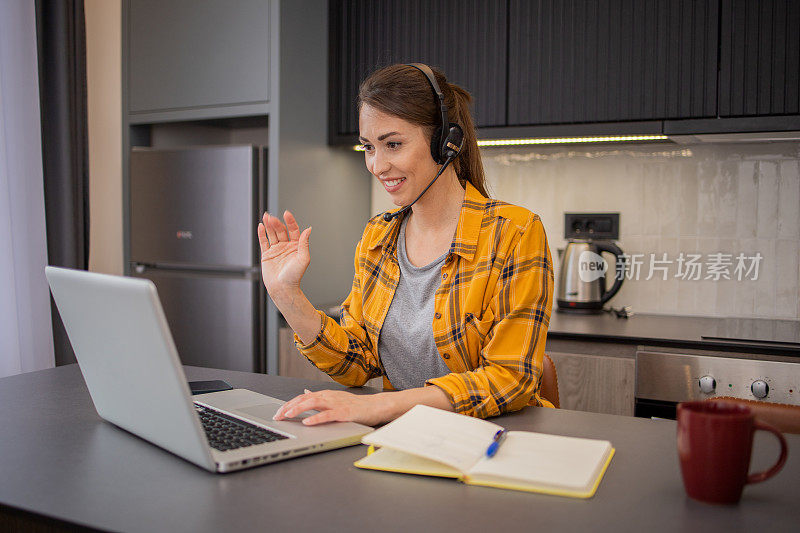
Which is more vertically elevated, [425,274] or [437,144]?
[437,144]

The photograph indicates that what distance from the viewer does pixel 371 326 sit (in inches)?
58.6

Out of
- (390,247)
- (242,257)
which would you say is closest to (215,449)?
(390,247)

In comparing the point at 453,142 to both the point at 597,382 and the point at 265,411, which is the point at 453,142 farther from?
the point at 597,382

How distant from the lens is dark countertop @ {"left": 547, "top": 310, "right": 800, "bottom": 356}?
6.66ft

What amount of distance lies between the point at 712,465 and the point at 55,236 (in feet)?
8.42

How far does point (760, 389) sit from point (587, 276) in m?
0.77

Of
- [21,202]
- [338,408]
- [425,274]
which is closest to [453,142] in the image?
[425,274]

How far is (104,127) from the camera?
3076 millimetres

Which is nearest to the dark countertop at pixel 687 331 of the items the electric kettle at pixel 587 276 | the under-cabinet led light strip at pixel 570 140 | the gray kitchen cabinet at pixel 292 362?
the electric kettle at pixel 587 276

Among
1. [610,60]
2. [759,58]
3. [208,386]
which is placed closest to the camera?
[208,386]

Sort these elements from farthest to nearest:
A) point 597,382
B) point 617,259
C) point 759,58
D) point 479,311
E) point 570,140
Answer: point 617,259 < point 570,140 < point 759,58 < point 597,382 < point 479,311

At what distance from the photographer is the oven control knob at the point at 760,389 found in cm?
191

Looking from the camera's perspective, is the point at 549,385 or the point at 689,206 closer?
the point at 549,385

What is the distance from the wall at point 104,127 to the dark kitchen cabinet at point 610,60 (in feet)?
5.54
